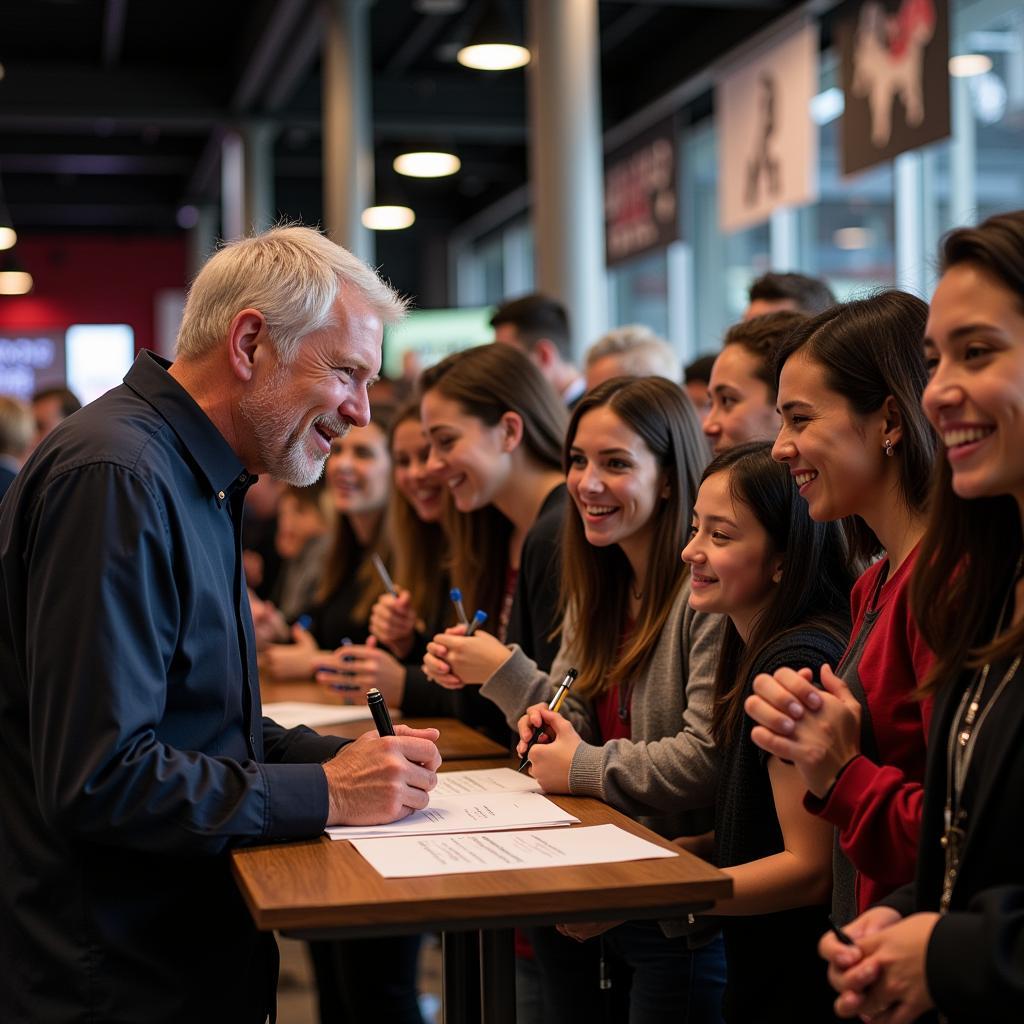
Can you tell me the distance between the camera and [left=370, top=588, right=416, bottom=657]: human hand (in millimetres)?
3500

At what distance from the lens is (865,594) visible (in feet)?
6.46

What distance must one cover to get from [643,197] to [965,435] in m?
8.25

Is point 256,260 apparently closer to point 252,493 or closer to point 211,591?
point 211,591

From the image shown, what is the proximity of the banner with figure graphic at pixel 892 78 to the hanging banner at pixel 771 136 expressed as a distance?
0.39 metres

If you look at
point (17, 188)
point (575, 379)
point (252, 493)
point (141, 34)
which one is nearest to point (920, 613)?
point (575, 379)

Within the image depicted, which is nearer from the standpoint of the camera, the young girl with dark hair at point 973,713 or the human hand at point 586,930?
the young girl with dark hair at point 973,713

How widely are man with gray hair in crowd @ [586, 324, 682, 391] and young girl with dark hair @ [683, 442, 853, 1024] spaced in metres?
2.40

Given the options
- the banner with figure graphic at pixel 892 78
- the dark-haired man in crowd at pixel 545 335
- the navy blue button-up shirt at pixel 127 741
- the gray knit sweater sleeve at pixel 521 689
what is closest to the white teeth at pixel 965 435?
the navy blue button-up shirt at pixel 127 741

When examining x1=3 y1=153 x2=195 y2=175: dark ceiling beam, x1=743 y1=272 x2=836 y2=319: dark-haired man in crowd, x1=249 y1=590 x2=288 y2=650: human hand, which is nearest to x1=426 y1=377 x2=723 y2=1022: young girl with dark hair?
x1=743 y1=272 x2=836 y2=319: dark-haired man in crowd

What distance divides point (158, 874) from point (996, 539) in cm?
112

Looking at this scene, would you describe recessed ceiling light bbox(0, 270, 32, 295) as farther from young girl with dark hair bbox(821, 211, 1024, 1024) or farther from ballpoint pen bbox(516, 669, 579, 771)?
young girl with dark hair bbox(821, 211, 1024, 1024)

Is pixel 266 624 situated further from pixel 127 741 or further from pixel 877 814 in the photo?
pixel 877 814

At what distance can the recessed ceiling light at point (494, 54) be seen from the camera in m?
6.75

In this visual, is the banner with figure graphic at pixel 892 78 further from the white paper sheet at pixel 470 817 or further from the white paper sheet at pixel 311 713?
the white paper sheet at pixel 470 817
